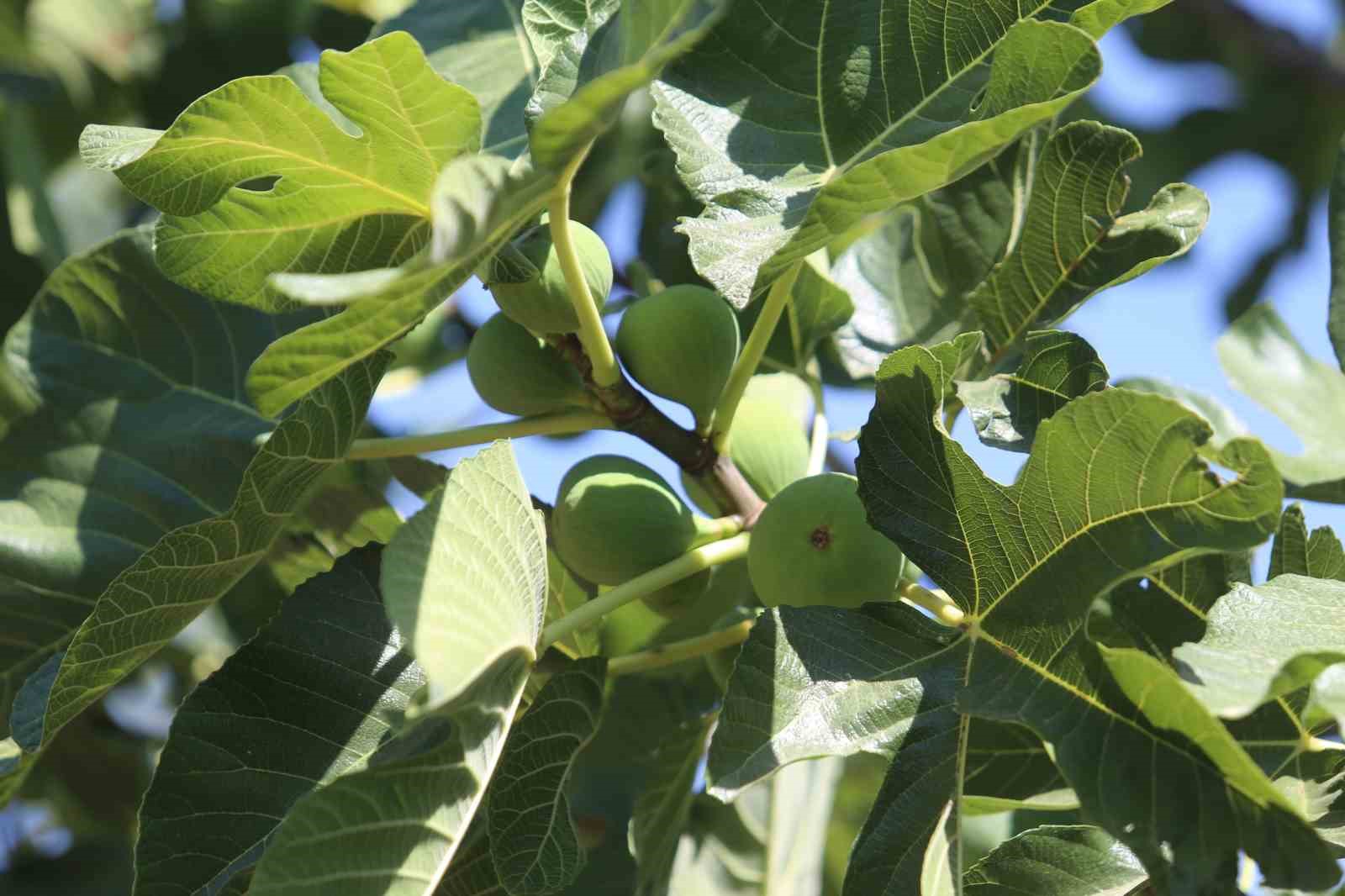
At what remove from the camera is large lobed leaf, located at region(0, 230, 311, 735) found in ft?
5.15

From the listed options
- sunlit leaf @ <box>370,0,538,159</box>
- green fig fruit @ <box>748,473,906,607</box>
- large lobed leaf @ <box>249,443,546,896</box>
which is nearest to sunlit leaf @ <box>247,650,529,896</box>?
large lobed leaf @ <box>249,443,546,896</box>

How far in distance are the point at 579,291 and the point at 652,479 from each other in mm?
215

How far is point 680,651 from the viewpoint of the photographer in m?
1.35

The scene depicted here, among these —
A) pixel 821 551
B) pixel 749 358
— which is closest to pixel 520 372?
pixel 749 358

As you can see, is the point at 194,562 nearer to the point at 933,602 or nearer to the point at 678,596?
the point at 678,596

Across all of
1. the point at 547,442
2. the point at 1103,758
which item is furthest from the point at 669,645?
the point at 547,442

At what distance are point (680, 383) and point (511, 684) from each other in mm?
345

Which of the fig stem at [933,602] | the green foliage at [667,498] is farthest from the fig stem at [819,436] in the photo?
the fig stem at [933,602]

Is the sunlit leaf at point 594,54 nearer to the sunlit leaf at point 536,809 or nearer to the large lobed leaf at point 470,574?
the large lobed leaf at point 470,574

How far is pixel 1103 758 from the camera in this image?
986mm

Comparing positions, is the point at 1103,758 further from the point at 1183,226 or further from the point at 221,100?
the point at 221,100

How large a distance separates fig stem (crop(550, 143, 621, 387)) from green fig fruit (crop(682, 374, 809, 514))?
0.71ft

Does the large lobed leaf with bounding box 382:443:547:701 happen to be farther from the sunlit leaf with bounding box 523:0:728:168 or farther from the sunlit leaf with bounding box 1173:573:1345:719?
the sunlit leaf with bounding box 1173:573:1345:719

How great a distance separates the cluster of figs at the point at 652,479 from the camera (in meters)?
1.15
